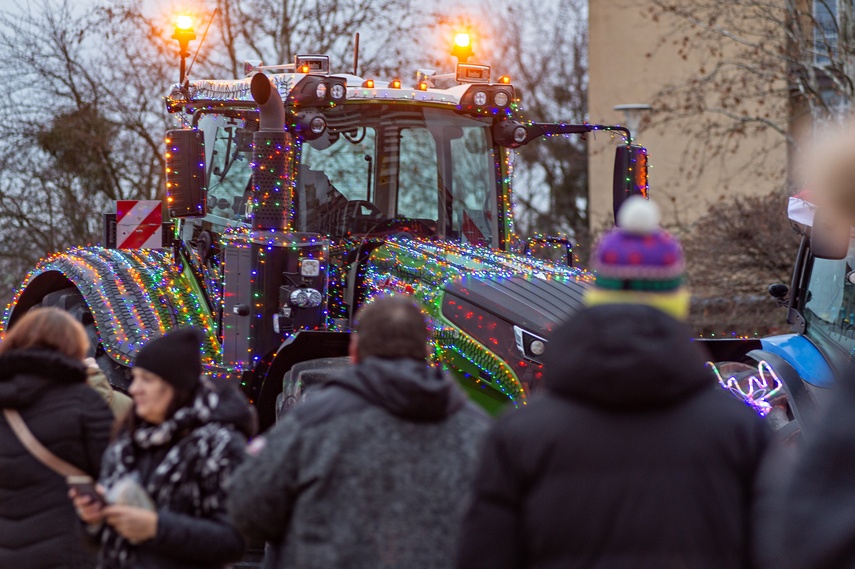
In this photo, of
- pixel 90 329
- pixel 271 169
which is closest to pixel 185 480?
pixel 271 169

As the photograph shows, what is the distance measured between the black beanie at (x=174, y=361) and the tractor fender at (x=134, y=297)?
405 cm

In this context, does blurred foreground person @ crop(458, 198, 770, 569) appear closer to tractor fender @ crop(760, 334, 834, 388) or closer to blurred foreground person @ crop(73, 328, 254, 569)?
blurred foreground person @ crop(73, 328, 254, 569)

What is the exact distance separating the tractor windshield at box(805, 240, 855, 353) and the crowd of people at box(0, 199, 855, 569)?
4584mm

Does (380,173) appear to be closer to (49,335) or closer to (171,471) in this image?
(49,335)

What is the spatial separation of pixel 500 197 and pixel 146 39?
11.9 m

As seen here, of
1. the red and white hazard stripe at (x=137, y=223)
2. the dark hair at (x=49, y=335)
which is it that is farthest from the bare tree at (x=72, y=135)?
the dark hair at (x=49, y=335)

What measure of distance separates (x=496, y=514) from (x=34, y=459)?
2106mm

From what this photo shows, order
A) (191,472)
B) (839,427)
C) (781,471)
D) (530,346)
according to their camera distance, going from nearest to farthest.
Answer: (839,427)
(781,471)
(191,472)
(530,346)

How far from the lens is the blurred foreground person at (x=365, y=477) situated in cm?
343

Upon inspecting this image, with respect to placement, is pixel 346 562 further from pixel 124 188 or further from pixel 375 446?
pixel 124 188

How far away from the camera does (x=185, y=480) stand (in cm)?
388

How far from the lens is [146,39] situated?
19359 millimetres

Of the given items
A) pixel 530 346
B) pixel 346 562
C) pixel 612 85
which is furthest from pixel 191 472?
pixel 612 85

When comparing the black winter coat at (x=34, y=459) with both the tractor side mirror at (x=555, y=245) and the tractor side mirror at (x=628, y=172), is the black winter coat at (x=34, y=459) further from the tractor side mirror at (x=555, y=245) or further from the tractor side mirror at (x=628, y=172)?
the tractor side mirror at (x=555, y=245)
